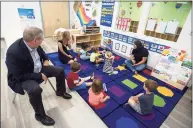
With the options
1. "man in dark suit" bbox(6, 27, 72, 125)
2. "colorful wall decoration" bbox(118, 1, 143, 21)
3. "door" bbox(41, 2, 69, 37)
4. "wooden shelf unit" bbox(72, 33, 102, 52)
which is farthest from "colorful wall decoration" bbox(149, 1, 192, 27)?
"door" bbox(41, 2, 69, 37)

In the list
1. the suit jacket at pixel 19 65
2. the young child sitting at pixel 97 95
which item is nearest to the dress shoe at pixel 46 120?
the suit jacket at pixel 19 65

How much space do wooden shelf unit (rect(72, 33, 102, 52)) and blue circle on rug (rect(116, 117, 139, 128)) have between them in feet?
8.67

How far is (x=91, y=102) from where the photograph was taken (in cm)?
178

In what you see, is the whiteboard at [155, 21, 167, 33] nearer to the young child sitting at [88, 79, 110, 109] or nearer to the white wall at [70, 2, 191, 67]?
the white wall at [70, 2, 191, 67]

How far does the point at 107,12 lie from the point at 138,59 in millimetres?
1924

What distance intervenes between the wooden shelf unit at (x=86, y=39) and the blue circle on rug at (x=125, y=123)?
8.67ft

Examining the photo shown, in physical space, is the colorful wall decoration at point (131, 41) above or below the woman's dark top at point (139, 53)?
above

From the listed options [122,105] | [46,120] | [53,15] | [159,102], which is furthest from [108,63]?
[53,15]

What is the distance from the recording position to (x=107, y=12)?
3.80 meters

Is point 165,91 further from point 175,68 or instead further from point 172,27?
point 172,27

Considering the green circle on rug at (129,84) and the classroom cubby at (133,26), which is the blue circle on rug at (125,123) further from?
the classroom cubby at (133,26)

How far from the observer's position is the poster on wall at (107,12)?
11.9ft

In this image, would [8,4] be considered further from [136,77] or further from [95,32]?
[136,77]

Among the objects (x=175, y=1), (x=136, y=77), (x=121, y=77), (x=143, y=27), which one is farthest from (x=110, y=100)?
(x=175, y=1)
